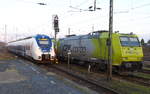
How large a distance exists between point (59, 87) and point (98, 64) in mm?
7738

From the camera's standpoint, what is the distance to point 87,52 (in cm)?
1961

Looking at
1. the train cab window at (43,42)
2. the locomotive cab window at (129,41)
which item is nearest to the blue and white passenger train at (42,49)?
the train cab window at (43,42)

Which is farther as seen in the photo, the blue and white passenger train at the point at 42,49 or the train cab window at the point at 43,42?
the train cab window at the point at 43,42

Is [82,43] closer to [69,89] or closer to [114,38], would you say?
[114,38]

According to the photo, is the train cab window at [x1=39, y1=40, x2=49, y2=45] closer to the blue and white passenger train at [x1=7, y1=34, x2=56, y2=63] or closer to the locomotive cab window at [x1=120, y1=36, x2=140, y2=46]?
the blue and white passenger train at [x1=7, y1=34, x2=56, y2=63]

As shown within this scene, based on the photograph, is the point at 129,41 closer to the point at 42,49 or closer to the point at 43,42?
the point at 42,49

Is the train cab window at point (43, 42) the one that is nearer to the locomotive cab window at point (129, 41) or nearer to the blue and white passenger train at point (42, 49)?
the blue and white passenger train at point (42, 49)

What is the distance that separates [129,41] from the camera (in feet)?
52.9

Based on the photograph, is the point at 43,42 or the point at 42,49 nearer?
the point at 42,49

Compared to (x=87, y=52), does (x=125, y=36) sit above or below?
above

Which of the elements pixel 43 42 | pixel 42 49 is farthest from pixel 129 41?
pixel 43 42

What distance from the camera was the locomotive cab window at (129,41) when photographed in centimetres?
1576

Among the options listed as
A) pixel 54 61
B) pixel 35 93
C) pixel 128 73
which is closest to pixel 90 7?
pixel 128 73

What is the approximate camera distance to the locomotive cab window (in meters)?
15.8
